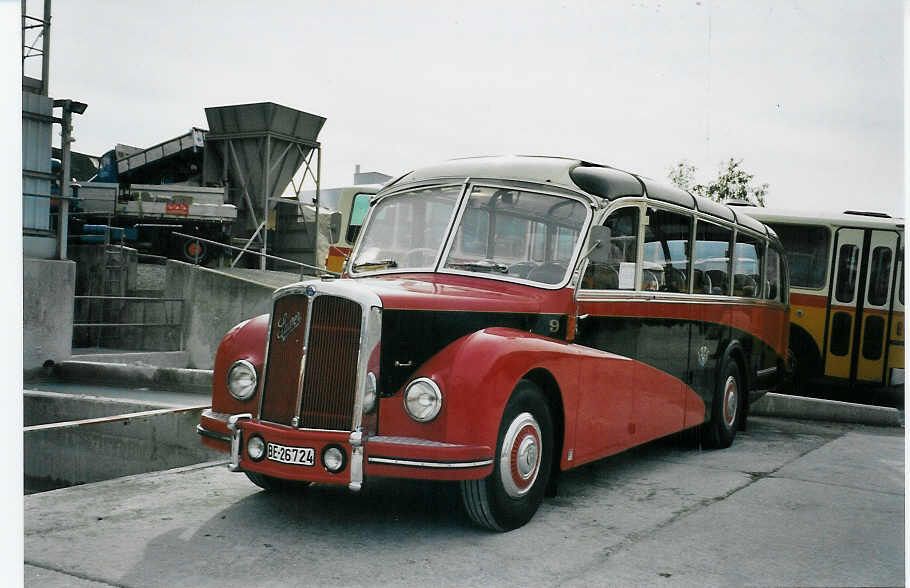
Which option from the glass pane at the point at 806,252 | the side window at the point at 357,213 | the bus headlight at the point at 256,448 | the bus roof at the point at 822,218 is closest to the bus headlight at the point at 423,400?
the bus headlight at the point at 256,448

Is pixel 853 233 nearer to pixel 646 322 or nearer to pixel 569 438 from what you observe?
pixel 646 322

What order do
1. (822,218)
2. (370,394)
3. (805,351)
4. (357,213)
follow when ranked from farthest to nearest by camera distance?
1. (822,218)
2. (805,351)
3. (357,213)
4. (370,394)

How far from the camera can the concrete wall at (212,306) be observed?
13484 millimetres

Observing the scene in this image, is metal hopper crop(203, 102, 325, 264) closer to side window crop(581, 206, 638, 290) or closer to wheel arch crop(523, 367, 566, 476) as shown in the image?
side window crop(581, 206, 638, 290)

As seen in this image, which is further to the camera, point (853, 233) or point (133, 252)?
point (133, 252)

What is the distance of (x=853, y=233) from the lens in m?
10.9

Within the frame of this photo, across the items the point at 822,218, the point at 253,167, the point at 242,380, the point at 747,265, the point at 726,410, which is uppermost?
the point at 253,167

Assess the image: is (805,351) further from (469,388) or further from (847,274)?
(469,388)

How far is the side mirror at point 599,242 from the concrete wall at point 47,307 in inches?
218

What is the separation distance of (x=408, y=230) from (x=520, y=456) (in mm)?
1678

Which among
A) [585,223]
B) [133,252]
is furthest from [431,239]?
[133,252]

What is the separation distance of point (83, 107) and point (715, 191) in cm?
622

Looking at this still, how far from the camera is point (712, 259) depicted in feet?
23.0

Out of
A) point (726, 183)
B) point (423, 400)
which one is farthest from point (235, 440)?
point (726, 183)
